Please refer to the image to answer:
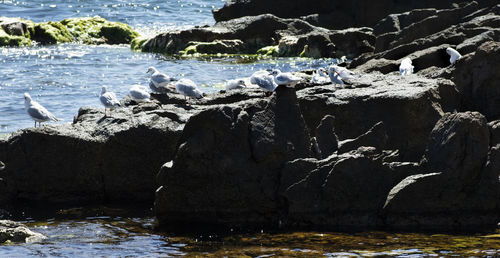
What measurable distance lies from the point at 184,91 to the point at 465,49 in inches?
231

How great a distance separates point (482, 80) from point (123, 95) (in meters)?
9.82

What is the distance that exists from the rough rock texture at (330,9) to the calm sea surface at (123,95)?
4.21 m

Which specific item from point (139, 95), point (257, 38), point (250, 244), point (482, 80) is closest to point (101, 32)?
point (257, 38)

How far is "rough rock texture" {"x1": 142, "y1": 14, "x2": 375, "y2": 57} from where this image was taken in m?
24.5

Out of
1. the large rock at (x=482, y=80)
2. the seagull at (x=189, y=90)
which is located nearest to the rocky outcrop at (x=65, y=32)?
the seagull at (x=189, y=90)

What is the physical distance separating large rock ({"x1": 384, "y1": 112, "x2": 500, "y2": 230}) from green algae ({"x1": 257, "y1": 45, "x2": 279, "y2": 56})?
56.4ft

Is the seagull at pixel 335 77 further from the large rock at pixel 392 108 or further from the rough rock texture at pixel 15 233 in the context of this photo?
the rough rock texture at pixel 15 233

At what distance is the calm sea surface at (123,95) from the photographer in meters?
7.83

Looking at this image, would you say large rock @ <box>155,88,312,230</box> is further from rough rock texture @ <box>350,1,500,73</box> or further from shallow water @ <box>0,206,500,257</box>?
rough rock texture @ <box>350,1,500,73</box>

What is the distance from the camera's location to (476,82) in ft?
36.6

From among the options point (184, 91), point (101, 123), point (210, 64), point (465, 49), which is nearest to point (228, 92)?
point (184, 91)

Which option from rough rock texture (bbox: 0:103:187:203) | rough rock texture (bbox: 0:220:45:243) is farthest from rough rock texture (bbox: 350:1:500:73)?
rough rock texture (bbox: 0:220:45:243)

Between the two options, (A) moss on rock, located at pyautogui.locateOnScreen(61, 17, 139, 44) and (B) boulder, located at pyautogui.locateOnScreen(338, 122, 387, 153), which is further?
(A) moss on rock, located at pyautogui.locateOnScreen(61, 17, 139, 44)

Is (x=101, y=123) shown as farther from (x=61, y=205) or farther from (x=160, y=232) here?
(x=160, y=232)
